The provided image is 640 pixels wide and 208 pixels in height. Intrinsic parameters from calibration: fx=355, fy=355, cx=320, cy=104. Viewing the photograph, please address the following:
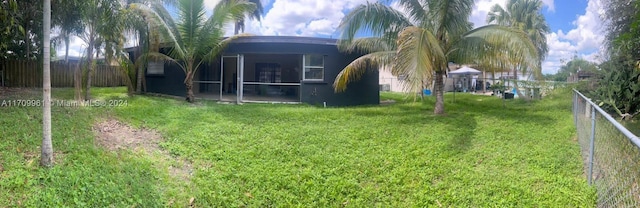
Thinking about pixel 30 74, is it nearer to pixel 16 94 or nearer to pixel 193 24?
pixel 16 94

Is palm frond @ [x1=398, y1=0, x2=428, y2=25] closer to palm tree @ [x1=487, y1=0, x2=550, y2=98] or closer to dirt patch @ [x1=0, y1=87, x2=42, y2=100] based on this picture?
dirt patch @ [x1=0, y1=87, x2=42, y2=100]

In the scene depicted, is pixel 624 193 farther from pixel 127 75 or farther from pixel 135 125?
pixel 127 75

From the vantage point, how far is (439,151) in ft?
19.5

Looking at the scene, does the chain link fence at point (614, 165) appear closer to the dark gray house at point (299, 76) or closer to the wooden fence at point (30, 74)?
the dark gray house at point (299, 76)

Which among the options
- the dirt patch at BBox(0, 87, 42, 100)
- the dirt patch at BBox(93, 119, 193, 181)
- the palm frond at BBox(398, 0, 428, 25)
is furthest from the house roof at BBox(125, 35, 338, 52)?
the dirt patch at BBox(93, 119, 193, 181)

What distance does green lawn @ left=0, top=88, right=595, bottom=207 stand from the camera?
4105 mm

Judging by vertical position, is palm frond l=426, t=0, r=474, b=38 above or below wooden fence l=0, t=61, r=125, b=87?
above

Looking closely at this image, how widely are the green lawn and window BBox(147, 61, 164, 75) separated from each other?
24.8 feet

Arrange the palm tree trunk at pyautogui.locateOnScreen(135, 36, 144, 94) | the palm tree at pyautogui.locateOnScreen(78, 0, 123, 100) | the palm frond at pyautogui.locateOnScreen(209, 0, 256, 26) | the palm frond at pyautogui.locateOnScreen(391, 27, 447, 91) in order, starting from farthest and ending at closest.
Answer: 1. the palm tree trunk at pyautogui.locateOnScreen(135, 36, 144, 94)
2. the palm frond at pyautogui.locateOnScreen(209, 0, 256, 26)
3. the palm tree at pyautogui.locateOnScreen(78, 0, 123, 100)
4. the palm frond at pyautogui.locateOnScreen(391, 27, 447, 91)

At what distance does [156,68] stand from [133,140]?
10194mm

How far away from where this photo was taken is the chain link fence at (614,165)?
321 cm

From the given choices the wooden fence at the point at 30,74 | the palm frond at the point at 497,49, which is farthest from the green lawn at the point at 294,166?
the wooden fence at the point at 30,74

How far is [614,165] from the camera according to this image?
3973mm

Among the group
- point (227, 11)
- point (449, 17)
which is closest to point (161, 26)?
point (227, 11)
